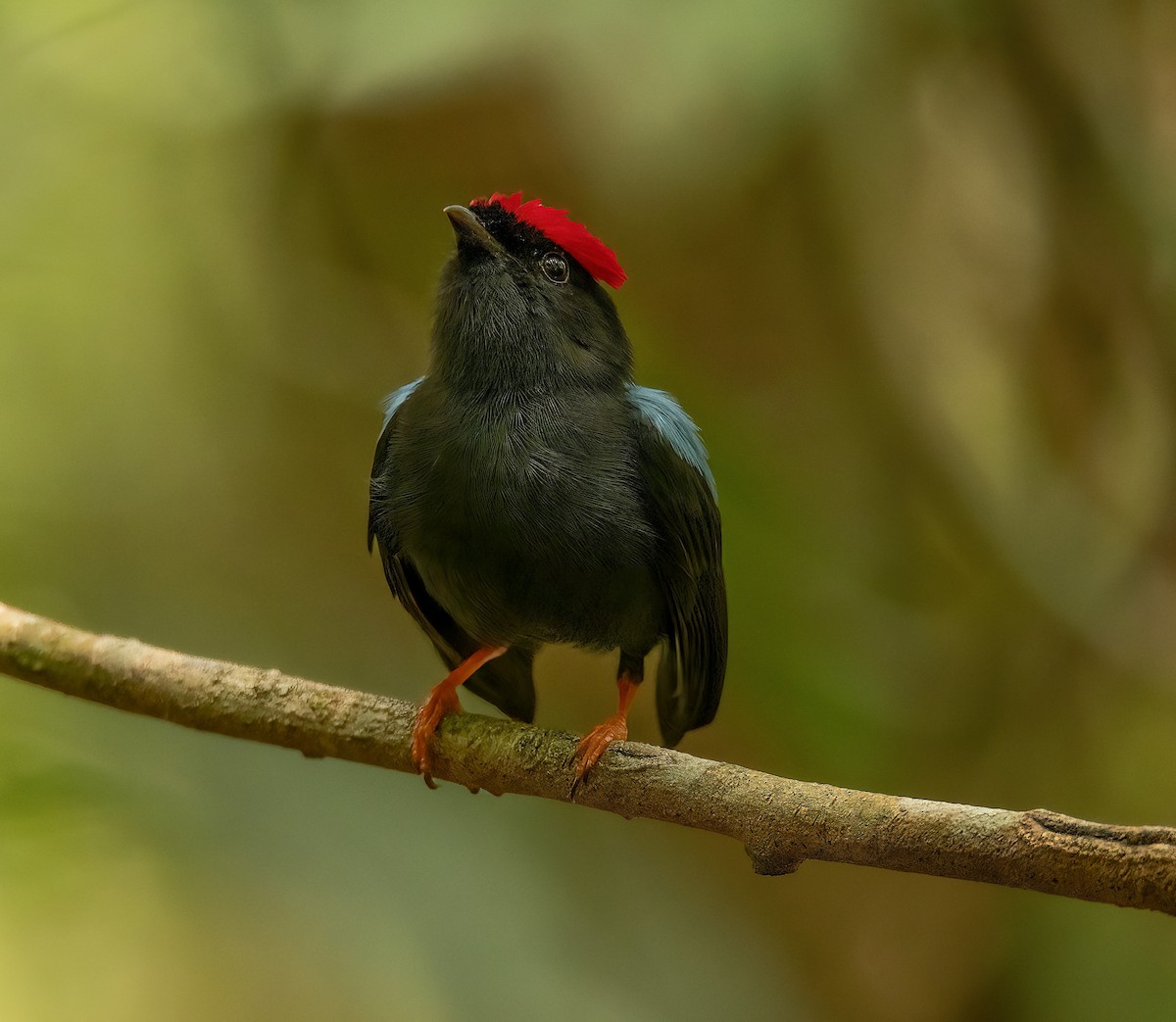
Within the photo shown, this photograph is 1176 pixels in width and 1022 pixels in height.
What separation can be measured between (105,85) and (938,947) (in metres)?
5.15

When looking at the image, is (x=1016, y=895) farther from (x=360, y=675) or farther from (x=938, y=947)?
(x=360, y=675)

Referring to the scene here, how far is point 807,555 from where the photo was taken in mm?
4797

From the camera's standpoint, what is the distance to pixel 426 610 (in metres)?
3.39

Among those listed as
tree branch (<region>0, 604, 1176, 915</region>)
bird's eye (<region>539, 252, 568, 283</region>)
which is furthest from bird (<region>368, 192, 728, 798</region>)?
tree branch (<region>0, 604, 1176, 915</region>)

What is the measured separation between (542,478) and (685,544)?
423 millimetres

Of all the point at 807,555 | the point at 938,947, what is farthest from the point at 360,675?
the point at 938,947

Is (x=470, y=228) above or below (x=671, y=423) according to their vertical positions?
above

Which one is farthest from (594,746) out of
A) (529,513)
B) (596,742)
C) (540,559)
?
(529,513)

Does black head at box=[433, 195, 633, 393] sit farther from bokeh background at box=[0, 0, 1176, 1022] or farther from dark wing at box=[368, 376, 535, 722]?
bokeh background at box=[0, 0, 1176, 1022]

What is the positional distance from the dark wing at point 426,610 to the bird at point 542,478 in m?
0.01

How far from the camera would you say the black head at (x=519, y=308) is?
305 cm

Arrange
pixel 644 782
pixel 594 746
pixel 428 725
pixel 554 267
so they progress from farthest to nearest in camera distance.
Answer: pixel 554 267, pixel 428 725, pixel 594 746, pixel 644 782

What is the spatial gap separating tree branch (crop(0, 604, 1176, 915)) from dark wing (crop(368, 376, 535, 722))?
1.31ft

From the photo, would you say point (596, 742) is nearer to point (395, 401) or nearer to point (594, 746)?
point (594, 746)
